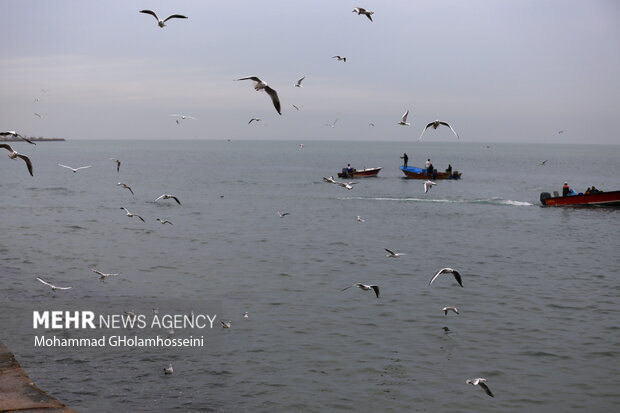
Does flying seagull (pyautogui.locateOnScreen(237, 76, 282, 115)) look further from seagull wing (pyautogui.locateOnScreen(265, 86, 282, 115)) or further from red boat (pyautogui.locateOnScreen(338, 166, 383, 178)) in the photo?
red boat (pyautogui.locateOnScreen(338, 166, 383, 178))

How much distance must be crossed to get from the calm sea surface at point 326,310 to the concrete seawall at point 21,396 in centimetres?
190

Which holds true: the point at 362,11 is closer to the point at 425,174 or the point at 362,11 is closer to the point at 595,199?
the point at 595,199

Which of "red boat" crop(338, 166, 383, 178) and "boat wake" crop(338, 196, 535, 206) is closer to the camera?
"boat wake" crop(338, 196, 535, 206)

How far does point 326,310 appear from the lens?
22031 mm

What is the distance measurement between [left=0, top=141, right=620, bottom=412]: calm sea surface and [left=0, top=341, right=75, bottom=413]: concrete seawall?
6.24 feet

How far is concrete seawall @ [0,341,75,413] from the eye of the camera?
10.7 metres

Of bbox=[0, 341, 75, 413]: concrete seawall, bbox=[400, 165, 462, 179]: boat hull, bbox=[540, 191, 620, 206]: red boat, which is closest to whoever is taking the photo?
bbox=[0, 341, 75, 413]: concrete seawall

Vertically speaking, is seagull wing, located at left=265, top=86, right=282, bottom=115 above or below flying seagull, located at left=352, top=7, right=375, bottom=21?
below

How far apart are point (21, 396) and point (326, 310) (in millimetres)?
12292

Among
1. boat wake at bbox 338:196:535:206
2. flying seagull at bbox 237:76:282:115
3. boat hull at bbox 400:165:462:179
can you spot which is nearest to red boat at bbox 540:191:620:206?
boat wake at bbox 338:196:535:206

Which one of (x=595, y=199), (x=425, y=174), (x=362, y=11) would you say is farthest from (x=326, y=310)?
(x=425, y=174)

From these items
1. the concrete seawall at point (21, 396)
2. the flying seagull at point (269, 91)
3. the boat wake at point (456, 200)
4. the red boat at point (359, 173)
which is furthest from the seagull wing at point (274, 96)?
the red boat at point (359, 173)

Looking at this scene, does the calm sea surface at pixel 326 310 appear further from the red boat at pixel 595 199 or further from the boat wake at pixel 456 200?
the boat wake at pixel 456 200

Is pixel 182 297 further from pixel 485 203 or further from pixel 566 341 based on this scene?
pixel 485 203
